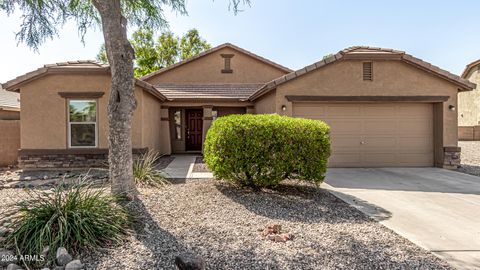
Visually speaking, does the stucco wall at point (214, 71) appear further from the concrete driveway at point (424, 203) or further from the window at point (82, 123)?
the concrete driveway at point (424, 203)

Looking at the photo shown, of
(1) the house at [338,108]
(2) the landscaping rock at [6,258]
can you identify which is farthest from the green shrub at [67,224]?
(1) the house at [338,108]

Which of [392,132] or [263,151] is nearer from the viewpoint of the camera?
[263,151]

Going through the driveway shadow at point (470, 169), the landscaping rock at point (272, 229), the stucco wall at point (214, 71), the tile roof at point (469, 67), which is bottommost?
the landscaping rock at point (272, 229)

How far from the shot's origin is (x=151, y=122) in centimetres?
1345

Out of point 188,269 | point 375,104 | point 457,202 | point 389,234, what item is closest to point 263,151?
point 389,234

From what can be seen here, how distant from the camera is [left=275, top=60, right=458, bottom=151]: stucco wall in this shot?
11.2 meters

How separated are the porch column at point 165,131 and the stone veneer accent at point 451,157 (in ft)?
40.5

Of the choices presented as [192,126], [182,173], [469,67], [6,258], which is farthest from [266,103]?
[469,67]

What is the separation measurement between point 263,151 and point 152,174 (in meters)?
3.28

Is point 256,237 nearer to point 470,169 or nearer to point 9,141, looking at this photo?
point 470,169

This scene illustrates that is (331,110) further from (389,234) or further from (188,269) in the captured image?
(188,269)

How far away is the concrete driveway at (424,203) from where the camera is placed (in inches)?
175

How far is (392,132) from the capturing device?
461 inches

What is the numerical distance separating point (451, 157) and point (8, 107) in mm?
21665
